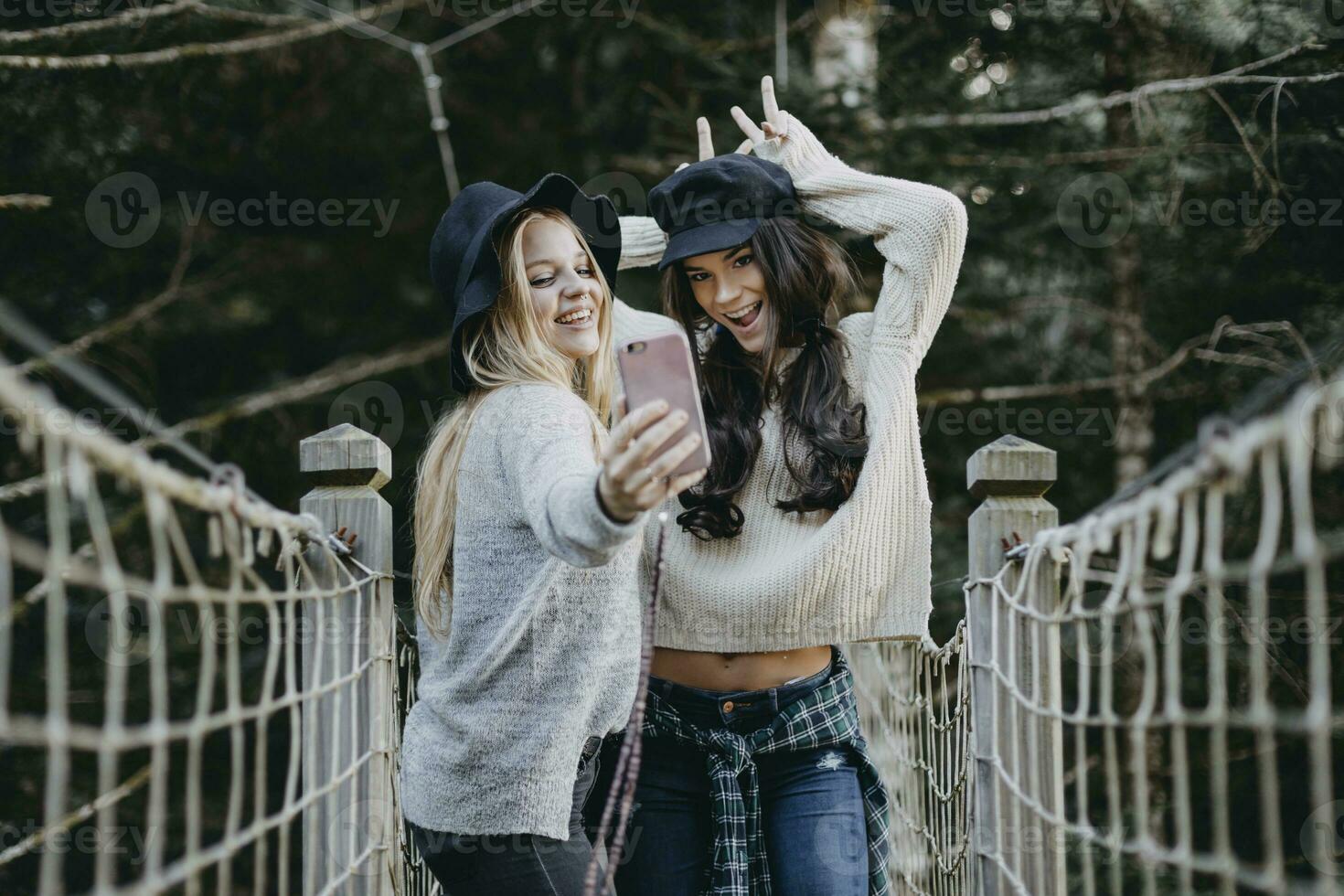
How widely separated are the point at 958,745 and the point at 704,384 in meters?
0.69

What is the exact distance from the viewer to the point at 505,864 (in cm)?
132

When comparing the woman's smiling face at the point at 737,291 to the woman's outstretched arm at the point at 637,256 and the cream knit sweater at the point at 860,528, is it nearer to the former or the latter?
the cream knit sweater at the point at 860,528

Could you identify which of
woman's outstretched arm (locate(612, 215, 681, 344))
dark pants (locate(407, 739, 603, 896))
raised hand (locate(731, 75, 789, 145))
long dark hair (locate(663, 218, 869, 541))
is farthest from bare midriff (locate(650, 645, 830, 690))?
raised hand (locate(731, 75, 789, 145))

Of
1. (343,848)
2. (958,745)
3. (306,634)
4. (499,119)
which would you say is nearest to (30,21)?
(499,119)

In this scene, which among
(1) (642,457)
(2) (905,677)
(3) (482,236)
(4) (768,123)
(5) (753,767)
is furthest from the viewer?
(2) (905,677)

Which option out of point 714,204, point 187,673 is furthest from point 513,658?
point 187,673

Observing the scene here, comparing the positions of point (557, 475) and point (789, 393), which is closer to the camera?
point (557, 475)

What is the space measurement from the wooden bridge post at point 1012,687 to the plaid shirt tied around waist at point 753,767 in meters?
0.15

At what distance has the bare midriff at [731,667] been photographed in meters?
1.70

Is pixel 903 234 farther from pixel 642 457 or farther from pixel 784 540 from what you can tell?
pixel 642 457

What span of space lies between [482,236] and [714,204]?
43 cm

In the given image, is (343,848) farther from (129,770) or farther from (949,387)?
(949,387)

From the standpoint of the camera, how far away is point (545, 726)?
1.32m

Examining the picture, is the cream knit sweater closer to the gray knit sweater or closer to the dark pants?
the gray knit sweater
